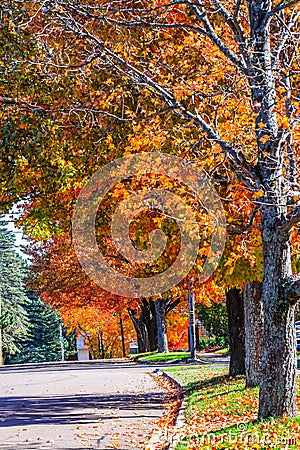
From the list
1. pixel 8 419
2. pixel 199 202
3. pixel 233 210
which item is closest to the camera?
pixel 199 202

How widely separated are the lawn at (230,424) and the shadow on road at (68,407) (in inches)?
46.3

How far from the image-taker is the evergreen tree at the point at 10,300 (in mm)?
60781

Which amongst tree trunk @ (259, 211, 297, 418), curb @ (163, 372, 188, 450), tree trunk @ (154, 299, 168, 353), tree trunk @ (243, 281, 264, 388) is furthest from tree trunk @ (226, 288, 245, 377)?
tree trunk @ (154, 299, 168, 353)

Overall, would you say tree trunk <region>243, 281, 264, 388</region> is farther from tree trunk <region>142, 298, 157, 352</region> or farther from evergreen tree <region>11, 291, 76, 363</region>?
evergreen tree <region>11, 291, 76, 363</region>

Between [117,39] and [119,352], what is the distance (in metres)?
63.7

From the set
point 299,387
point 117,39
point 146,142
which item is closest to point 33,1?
point 117,39

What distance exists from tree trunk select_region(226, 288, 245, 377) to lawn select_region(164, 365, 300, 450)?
624mm

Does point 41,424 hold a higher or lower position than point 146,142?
lower

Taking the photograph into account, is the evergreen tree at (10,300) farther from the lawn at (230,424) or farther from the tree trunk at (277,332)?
the tree trunk at (277,332)

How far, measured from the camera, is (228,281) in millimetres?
12727

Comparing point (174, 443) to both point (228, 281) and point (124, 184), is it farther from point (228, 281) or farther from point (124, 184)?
point (124, 184)

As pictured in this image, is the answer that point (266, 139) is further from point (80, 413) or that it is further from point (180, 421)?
point (80, 413)

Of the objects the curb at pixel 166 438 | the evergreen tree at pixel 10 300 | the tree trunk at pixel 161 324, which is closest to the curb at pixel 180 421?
the curb at pixel 166 438

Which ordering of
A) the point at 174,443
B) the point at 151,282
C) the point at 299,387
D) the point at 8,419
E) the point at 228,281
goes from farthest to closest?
the point at 151,282 → the point at 299,387 → the point at 8,419 → the point at 228,281 → the point at 174,443
